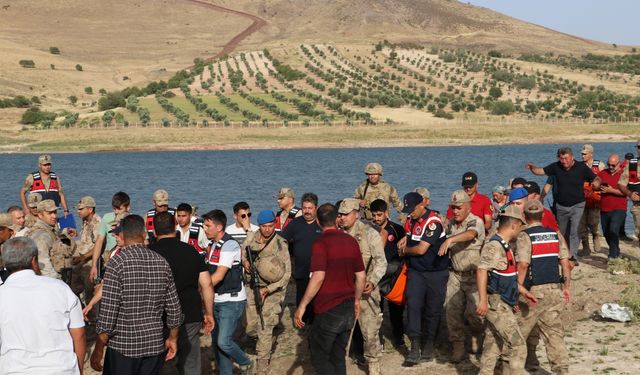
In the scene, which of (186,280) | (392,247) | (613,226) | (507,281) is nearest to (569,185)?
(613,226)

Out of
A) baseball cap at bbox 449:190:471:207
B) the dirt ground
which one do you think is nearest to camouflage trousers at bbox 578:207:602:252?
the dirt ground

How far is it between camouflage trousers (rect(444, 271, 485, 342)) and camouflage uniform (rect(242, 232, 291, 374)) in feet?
6.21

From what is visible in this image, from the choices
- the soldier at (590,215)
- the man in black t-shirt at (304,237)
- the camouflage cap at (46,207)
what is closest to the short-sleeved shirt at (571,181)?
the soldier at (590,215)

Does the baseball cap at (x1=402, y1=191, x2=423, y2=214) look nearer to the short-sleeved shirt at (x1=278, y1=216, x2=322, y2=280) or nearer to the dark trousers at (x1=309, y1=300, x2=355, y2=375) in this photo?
the short-sleeved shirt at (x1=278, y1=216, x2=322, y2=280)

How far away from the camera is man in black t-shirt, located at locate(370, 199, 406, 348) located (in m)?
10.0

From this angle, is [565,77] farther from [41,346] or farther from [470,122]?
[41,346]

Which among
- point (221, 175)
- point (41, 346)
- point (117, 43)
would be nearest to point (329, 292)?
point (41, 346)

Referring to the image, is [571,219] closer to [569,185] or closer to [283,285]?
[569,185]

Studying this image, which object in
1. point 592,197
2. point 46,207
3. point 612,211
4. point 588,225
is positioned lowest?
point 588,225

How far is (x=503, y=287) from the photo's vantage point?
27.0 ft

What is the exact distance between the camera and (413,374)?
9.49m

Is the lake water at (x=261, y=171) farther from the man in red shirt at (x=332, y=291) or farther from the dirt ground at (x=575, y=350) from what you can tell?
the man in red shirt at (x=332, y=291)

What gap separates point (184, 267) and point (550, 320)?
12.3ft

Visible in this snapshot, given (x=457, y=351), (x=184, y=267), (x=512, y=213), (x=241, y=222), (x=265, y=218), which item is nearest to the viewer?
(x=184, y=267)
